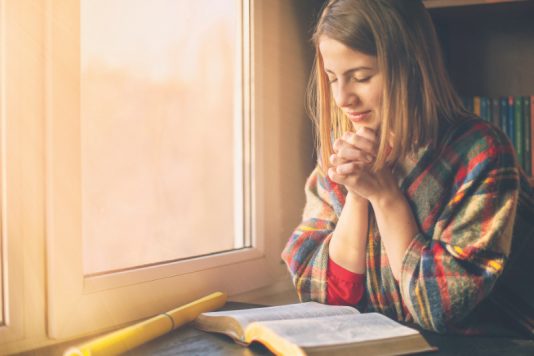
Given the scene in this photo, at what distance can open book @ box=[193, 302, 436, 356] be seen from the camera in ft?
2.28

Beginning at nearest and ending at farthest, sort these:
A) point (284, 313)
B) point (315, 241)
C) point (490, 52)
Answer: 1. point (284, 313)
2. point (315, 241)
3. point (490, 52)

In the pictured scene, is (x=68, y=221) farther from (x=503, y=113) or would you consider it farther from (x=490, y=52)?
(x=490, y=52)

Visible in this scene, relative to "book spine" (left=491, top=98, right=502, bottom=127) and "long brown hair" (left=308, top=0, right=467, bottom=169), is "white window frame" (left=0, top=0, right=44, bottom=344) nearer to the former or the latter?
"long brown hair" (left=308, top=0, right=467, bottom=169)

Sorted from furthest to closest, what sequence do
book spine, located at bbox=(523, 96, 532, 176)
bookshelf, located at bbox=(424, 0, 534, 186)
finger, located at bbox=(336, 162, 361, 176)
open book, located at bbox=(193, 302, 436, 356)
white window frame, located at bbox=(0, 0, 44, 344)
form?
bookshelf, located at bbox=(424, 0, 534, 186), book spine, located at bbox=(523, 96, 532, 176), finger, located at bbox=(336, 162, 361, 176), white window frame, located at bbox=(0, 0, 44, 344), open book, located at bbox=(193, 302, 436, 356)

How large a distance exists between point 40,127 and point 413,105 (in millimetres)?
602

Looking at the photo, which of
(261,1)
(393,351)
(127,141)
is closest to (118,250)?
(127,141)

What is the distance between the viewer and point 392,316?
1022 millimetres

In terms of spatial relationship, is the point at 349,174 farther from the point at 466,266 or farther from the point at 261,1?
the point at 261,1

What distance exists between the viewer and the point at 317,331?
750mm

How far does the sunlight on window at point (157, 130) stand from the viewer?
3.25 feet

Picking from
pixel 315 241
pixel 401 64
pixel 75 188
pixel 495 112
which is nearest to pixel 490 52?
pixel 495 112

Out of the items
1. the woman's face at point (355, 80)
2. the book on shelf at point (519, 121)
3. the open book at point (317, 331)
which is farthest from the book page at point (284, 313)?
the book on shelf at point (519, 121)

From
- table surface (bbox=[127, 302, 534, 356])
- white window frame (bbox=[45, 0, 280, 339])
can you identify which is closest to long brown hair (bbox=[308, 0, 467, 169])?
table surface (bbox=[127, 302, 534, 356])

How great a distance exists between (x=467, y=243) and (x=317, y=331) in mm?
285
